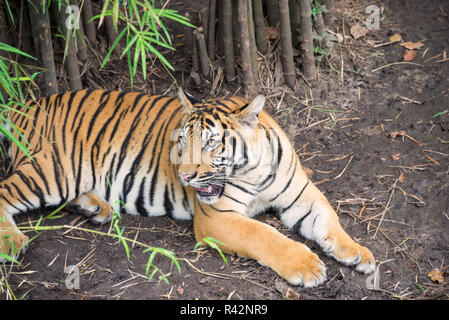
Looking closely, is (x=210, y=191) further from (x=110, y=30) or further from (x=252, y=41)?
(x=110, y=30)

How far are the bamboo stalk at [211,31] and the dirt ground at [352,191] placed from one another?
289 mm

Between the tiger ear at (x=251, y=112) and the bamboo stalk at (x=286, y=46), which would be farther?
the bamboo stalk at (x=286, y=46)

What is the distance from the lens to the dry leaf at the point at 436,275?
3353 millimetres

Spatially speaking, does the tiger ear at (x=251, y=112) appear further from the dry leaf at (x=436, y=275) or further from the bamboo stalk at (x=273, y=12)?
the bamboo stalk at (x=273, y=12)

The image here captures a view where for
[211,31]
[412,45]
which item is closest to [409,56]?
[412,45]

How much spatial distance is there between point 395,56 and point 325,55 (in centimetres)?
63

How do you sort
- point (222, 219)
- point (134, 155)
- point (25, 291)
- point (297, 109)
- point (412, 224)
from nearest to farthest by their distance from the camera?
point (25, 291) → point (222, 219) → point (412, 224) → point (134, 155) → point (297, 109)

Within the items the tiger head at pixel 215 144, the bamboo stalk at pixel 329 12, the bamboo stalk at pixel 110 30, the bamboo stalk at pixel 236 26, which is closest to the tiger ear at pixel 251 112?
the tiger head at pixel 215 144

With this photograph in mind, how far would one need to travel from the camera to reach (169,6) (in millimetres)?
5066

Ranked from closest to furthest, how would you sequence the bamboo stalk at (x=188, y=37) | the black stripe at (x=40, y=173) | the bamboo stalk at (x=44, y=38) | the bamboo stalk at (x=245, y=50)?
the black stripe at (x=40, y=173)
the bamboo stalk at (x=44, y=38)
the bamboo stalk at (x=245, y=50)
the bamboo stalk at (x=188, y=37)

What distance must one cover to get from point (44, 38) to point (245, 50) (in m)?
1.50

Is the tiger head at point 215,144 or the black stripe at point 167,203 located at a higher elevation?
the tiger head at point 215,144

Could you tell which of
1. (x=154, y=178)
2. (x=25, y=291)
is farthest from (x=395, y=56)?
(x=25, y=291)

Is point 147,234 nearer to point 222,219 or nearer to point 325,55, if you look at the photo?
point 222,219
